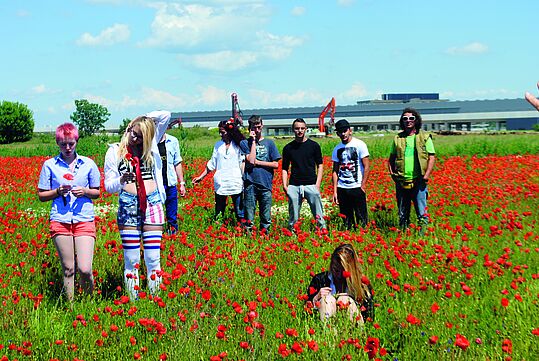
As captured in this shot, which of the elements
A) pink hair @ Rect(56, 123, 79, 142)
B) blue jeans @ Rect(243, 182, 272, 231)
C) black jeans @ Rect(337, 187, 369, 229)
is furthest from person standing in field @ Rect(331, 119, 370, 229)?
pink hair @ Rect(56, 123, 79, 142)

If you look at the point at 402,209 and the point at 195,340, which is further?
the point at 402,209

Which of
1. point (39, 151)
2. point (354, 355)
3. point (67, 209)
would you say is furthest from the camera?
point (39, 151)

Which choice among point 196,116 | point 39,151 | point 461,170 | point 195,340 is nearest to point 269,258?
point 195,340

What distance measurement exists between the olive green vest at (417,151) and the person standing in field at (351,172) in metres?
0.42

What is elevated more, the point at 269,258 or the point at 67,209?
the point at 67,209

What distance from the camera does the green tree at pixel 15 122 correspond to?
87938mm

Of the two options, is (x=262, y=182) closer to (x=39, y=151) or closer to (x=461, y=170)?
(x=461, y=170)

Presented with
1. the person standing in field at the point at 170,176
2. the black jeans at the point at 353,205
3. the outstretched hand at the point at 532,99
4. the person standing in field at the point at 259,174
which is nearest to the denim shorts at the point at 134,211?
the person standing in field at the point at 170,176

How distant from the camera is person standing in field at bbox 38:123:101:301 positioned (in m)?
5.30

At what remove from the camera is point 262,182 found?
827cm

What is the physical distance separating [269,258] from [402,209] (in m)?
2.73

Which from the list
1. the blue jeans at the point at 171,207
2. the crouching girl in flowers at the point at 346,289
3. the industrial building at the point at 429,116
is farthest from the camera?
the industrial building at the point at 429,116

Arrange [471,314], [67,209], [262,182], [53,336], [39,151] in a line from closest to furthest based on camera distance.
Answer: [53,336] → [471,314] → [67,209] → [262,182] → [39,151]

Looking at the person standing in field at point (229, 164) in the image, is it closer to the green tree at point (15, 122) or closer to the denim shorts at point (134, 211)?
the denim shorts at point (134, 211)
